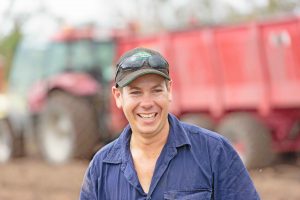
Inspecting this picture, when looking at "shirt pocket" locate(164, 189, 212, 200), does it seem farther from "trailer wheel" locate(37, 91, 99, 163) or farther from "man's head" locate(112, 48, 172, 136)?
"trailer wheel" locate(37, 91, 99, 163)

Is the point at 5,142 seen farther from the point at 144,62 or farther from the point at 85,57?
the point at 144,62

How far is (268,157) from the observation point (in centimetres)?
1005

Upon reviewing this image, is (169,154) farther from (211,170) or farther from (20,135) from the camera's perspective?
(20,135)

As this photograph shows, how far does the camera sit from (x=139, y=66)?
2939mm

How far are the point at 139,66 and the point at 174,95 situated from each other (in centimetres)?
838

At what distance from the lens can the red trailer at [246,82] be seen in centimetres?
966

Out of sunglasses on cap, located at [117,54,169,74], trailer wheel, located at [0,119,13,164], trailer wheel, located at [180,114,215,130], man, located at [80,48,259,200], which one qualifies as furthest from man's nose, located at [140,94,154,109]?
trailer wheel, located at [0,119,13,164]

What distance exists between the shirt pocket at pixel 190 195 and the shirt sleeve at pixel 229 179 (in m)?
0.04

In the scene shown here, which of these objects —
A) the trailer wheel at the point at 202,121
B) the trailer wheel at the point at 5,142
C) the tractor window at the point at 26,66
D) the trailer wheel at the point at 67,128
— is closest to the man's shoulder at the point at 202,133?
the trailer wheel at the point at 202,121

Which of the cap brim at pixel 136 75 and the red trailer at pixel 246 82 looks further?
the red trailer at pixel 246 82

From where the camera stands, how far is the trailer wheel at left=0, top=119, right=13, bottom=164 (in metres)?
14.1

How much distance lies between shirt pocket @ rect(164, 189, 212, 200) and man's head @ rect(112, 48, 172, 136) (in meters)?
0.26

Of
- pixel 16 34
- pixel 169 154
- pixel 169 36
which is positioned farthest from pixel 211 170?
pixel 16 34

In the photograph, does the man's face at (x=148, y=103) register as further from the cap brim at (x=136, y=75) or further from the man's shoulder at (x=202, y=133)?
the man's shoulder at (x=202, y=133)
